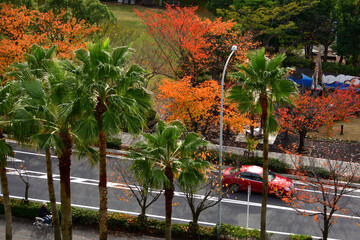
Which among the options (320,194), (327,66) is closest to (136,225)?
(320,194)

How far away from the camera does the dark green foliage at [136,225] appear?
2222 cm

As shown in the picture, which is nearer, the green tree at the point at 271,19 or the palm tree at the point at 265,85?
the palm tree at the point at 265,85

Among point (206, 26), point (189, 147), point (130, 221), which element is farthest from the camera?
point (206, 26)

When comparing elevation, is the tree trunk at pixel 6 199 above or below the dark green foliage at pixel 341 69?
below

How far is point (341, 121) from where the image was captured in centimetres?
3981

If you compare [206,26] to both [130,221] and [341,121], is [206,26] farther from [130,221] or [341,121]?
[130,221]

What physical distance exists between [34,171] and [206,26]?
17772 millimetres

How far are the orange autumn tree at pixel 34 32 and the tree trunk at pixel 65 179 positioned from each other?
15878mm

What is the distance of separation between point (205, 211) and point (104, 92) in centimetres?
1284

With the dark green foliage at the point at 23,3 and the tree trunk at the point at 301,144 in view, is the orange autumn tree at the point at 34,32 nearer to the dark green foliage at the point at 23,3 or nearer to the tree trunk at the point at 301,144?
the dark green foliage at the point at 23,3

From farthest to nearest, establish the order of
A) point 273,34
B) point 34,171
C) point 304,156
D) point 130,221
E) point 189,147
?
point 273,34 → point 304,156 → point 34,171 → point 130,221 → point 189,147

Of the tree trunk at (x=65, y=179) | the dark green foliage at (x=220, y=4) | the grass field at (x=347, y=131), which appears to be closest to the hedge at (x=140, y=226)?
the tree trunk at (x=65, y=179)

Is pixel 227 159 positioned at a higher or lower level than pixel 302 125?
lower

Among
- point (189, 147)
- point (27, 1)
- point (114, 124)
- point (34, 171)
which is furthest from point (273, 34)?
point (114, 124)
